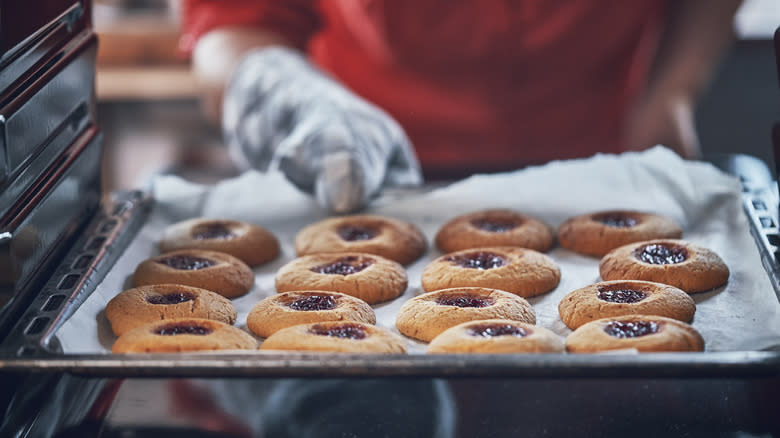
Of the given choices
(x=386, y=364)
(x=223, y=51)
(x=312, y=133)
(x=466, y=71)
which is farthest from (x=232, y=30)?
(x=386, y=364)

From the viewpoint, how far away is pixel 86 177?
4.23ft

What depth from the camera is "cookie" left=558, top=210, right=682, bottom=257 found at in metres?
1.47

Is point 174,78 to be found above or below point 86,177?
below

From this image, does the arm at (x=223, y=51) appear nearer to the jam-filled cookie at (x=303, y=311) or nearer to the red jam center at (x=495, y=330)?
the jam-filled cookie at (x=303, y=311)

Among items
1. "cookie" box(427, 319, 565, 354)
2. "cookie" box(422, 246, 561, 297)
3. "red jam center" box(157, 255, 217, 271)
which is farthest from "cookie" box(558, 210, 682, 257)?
"red jam center" box(157, 255, 217, 271)

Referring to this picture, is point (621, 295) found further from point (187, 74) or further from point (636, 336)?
point (187, 74)

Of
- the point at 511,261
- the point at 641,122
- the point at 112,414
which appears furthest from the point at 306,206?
the point at 641,122

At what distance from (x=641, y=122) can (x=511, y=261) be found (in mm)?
1185

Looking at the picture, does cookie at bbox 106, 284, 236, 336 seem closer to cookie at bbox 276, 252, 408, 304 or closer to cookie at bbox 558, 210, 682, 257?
cookie at bbox 276, 252, 408, 304

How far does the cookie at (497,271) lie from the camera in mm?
1321

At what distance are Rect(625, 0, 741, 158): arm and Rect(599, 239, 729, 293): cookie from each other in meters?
0.85

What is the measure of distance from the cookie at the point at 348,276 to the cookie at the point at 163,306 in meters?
0.14

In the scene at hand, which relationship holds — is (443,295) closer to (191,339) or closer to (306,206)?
(191,339)

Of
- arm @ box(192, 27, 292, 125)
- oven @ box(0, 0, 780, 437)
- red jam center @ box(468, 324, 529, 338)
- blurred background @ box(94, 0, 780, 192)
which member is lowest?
blurred background @ box(94, 0, 780, 192)
